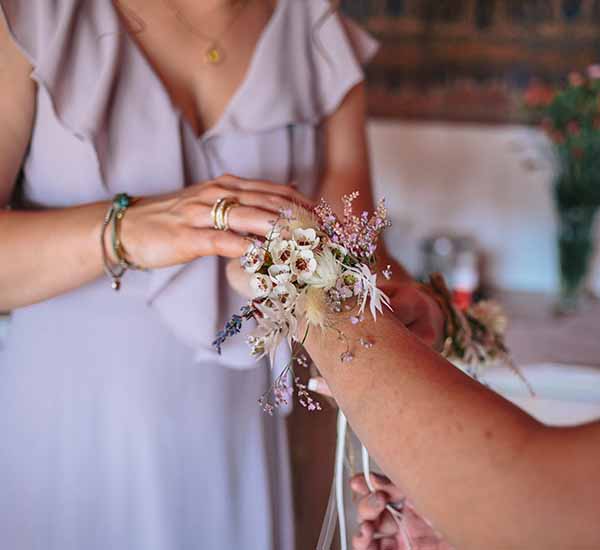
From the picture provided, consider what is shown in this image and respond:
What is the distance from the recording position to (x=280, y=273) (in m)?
0.66

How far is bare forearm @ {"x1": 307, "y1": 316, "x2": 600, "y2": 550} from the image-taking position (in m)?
0.51

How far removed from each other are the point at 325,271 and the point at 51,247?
0.41 metres

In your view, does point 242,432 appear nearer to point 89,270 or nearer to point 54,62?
point 89,270

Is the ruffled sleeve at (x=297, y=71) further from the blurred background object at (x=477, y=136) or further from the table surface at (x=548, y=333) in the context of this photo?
the blurred background object at (x=477, y=136)

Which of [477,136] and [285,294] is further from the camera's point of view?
[477,136]

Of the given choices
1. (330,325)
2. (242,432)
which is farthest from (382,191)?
(330,325)

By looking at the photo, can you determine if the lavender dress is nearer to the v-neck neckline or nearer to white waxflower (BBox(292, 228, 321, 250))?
the v-neck neckline

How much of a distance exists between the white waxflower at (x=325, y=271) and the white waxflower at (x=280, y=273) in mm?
19

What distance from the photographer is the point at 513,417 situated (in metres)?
0.56

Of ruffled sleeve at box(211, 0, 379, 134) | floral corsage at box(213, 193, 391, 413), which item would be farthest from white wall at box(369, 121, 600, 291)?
floral corsage at box(213, 193, 391, 413)

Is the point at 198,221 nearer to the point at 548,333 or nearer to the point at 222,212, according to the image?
the point at 222,212

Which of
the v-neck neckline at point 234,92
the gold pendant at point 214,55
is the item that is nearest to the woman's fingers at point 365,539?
the v-neck neckline at point 234,92

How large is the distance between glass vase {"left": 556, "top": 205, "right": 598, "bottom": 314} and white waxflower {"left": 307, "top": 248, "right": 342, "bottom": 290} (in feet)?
5.78

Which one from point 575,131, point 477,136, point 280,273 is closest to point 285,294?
point 280,273
